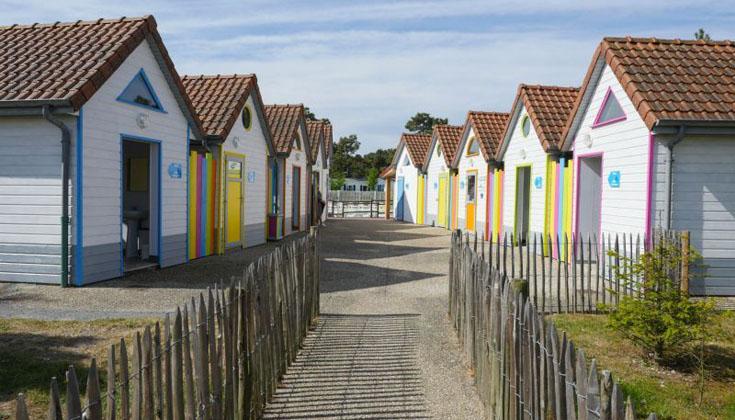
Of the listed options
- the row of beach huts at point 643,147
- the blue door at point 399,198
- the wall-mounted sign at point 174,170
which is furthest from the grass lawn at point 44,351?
the blue door at point 399,198

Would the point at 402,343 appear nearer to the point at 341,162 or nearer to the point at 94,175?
the point at 94,175

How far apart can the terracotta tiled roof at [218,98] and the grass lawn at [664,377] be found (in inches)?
383

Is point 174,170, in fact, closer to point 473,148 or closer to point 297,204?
point 297,204

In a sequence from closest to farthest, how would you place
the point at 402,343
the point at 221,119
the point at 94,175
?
the point at 402,343 < the point at 94,175 < the point at 221,119

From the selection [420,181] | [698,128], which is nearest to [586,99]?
[698,128]

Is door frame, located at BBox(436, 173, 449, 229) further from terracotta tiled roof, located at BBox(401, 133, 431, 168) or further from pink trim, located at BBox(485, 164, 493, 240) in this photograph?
pink trim, located at BBox(485, 164, 493, 240)

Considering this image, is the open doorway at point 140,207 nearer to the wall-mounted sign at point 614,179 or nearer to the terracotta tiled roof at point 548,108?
the wall-mounted sign at point 614,179

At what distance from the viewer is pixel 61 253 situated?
9344 mm

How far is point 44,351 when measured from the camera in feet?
18.8

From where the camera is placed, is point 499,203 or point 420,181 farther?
point 420,181

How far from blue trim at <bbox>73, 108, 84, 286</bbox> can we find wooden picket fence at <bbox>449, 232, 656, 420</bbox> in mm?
6192

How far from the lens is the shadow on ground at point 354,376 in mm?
4664

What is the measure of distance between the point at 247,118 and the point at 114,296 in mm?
8336

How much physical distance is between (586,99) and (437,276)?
15.7ft
